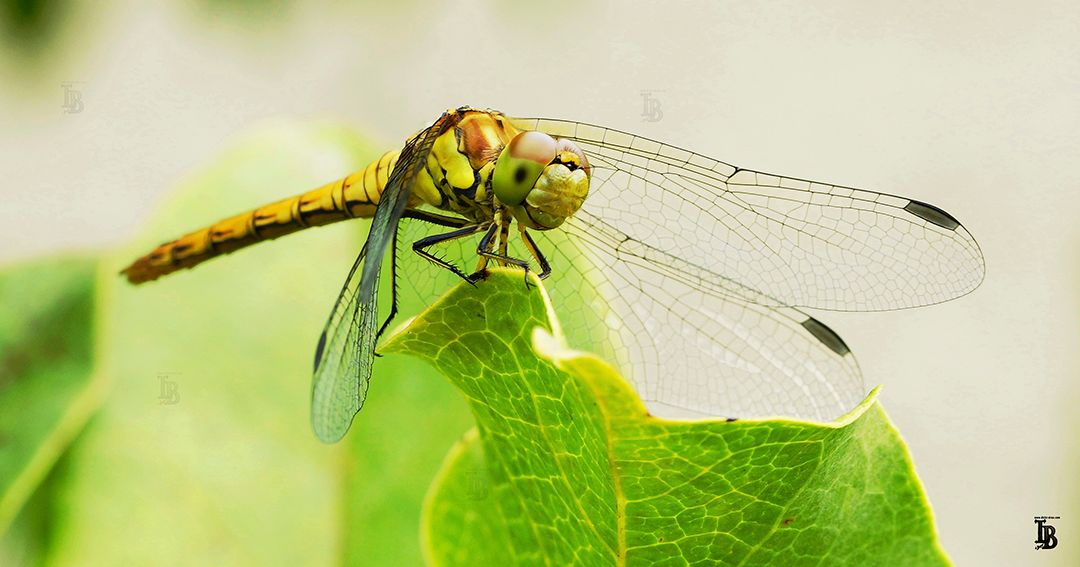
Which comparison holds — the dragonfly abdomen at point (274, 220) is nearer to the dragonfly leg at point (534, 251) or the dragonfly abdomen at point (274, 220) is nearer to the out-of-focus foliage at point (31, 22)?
the dragonfly leg at point (534, 251)

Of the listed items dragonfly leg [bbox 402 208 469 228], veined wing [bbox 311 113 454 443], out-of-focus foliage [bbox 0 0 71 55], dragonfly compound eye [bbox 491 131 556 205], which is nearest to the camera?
veined wing [bbox 311 113 454 443]

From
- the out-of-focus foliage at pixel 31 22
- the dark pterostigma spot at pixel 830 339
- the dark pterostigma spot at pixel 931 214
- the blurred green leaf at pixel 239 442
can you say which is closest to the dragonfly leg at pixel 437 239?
the blurred green leaf at pixel 239 442

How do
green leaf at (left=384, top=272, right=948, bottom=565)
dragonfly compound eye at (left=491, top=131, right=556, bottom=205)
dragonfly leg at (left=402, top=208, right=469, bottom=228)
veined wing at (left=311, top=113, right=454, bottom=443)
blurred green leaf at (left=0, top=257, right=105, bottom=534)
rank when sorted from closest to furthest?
green leaf at (left=384, top=272, right=948, bottom=565) → veined wing at (left=311, top=113, right=454, bottom=443) → dragonfly compound eye at (left=491, top=131, right=556, bottom=205) → dragonfly leg at (left=402, top=208, right=469, bottom=228) → blurred green leaf at (left=0, top=257, right=105, bottom=534)

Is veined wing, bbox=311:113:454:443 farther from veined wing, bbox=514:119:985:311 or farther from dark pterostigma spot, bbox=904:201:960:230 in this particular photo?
dark pterostigma spot, bbox=904:201:960:230

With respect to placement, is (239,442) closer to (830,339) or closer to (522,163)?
(522,163)

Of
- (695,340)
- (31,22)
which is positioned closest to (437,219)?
(695,340)

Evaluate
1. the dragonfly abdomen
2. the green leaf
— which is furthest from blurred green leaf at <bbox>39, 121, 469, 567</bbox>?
the green leaf

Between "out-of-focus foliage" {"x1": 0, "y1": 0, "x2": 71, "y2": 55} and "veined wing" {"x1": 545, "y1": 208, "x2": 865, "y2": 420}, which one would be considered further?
"out-of-focus foliage" {"x1": 0, "y1": 0, "x2": 71, "y2": 55}

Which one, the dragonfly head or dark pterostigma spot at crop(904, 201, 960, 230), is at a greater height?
dark pterostigma spot at crop(904, 201, 960, 230)

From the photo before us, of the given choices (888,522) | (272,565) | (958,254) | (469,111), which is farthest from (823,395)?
(272,565)
